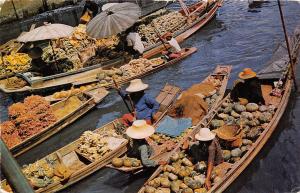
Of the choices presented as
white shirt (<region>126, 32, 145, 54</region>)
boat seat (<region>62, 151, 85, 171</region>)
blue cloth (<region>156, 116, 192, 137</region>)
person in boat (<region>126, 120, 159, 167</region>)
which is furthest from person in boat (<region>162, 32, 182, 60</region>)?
person in boat (<region>126, 120, 159, 167</region>)

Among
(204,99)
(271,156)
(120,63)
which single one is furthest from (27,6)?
(271,156)

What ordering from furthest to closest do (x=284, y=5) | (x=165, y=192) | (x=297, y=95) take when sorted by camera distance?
(x=284, y=5) → (x=297, y=95) → (x=165, y=192)

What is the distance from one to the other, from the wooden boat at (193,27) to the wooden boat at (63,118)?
14.9 ft

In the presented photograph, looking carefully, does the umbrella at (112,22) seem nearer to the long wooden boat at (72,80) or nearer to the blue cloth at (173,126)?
the long wooden boat at (72,80)

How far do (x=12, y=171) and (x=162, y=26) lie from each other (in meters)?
19.0

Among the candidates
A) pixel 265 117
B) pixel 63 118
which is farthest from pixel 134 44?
pixel 265 117

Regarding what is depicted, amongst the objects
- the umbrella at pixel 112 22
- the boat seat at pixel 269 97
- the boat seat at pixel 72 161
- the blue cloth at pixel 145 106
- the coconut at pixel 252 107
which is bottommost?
the boat seat at pixel 72 161

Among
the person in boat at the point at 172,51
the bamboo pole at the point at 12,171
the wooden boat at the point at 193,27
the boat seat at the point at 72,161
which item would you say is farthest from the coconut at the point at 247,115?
the wooden boat at the point at 193,27

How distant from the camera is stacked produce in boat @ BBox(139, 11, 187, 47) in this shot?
63.8 ft


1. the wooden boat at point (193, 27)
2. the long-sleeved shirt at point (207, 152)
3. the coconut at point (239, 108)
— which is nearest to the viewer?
the long-sleeved shirt at point (207, 152)

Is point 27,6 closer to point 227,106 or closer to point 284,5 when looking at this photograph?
point 284,5

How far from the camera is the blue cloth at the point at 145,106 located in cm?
990

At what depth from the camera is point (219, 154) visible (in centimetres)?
809

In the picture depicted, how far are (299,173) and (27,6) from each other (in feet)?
122
